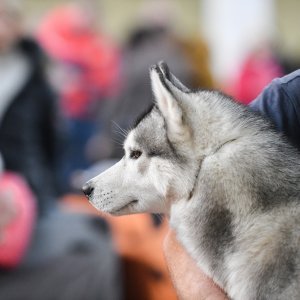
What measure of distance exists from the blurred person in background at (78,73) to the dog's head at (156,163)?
3957 mm

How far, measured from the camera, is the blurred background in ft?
14.6

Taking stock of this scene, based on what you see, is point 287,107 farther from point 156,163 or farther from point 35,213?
point 35,213

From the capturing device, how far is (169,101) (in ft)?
8.64

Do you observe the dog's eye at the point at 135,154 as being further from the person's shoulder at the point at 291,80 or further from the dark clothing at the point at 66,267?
the dark clothing at the point at 66,267

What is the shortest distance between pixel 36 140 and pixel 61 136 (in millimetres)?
309

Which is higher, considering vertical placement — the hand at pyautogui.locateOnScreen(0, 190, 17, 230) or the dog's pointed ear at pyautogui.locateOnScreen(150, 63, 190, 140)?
the dog's pointed ear at pyautogui.locateOnScreen(150, 63, 190, 140)

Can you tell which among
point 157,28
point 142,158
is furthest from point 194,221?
point 157,28

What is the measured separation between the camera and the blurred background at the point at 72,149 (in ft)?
14.6

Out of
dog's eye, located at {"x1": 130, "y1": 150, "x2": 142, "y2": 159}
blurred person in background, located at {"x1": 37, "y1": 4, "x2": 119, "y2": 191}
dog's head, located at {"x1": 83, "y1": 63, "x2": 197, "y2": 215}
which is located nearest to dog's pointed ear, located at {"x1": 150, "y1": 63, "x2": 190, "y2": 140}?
dog's head, located at {"x1": 83, "y1": 63, "x2": 197, "y2": 215}

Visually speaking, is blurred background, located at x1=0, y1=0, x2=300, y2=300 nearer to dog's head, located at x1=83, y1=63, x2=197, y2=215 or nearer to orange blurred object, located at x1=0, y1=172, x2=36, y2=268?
orange blurred object, located at x1=0, y1=172, x2=36, y2=268

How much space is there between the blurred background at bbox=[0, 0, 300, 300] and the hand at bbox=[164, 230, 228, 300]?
0.51m

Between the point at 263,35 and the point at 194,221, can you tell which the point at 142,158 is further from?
the point at 263,35

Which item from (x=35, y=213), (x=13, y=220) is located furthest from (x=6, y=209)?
(x=35, y=213)

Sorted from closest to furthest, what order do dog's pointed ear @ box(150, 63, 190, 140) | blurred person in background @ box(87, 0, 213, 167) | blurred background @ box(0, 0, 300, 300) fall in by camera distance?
dog's pointed ear @ box(150, 63, 190, 140) → blurred background @ box(0, 0, 300, 300) → blurred person in background @ box(87, 0, 213, 167)
